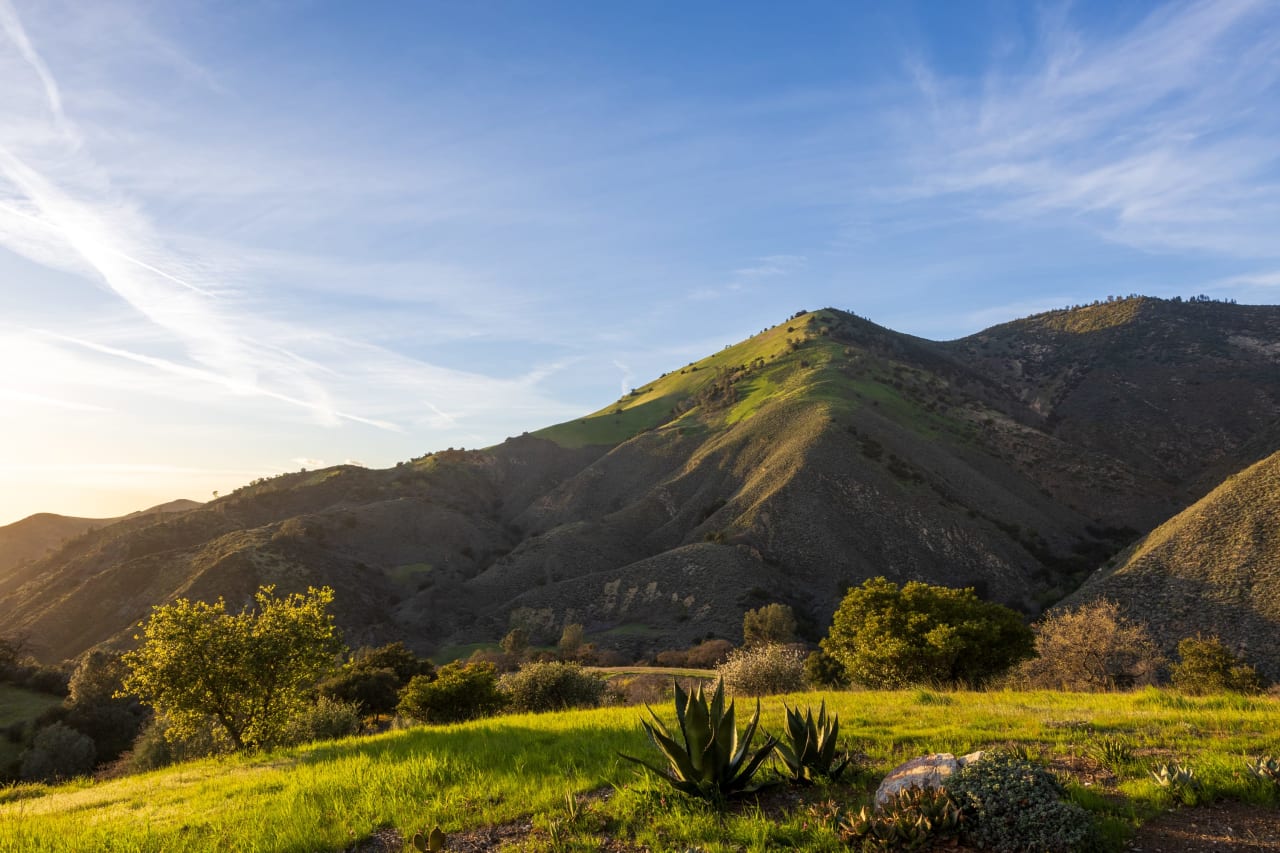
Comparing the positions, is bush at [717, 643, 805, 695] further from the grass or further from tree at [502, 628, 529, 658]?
the grass

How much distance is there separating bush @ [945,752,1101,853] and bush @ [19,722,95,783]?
47800 millimetres

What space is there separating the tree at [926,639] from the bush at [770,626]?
2525cm

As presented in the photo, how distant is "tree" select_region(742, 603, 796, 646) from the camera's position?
56281mm

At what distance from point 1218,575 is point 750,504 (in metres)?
48.5

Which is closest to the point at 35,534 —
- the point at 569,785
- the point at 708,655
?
the point at 708,655

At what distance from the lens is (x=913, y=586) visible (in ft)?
105

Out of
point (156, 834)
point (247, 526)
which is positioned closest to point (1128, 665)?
point (156, 834)

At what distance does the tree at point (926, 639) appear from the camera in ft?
89.6

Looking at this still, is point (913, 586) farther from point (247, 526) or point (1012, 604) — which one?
point (247, 526)

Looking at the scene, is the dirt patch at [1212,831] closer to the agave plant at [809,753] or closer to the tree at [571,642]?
the agave plant at [809,753]

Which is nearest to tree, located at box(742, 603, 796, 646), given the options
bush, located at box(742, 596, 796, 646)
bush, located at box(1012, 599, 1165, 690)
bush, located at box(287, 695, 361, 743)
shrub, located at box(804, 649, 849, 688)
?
bush, located at box(742, 596, 796, 646)

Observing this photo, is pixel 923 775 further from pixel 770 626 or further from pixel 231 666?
pixel 770 626

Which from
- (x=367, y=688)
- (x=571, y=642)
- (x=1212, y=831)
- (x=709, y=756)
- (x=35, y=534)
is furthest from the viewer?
(x=35, y=534)

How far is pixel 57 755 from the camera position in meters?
38.2
